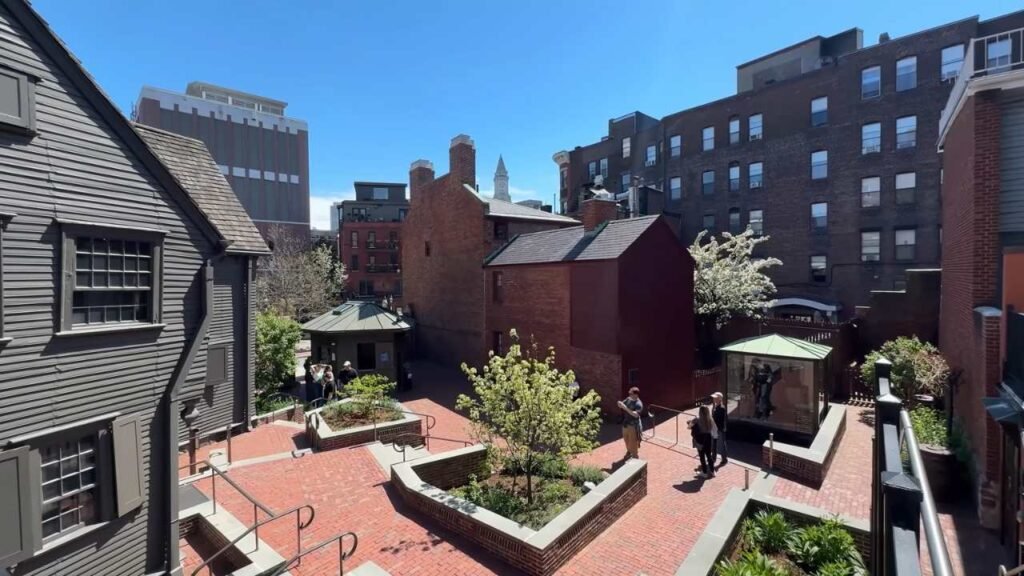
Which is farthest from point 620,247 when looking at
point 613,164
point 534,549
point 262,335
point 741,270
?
point 613,164

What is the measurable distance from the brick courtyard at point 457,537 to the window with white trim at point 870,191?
2035 cm

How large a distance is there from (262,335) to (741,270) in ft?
72.7

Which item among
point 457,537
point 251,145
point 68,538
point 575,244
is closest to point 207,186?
point 68,538

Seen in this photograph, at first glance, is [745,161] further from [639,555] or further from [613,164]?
[639,555]

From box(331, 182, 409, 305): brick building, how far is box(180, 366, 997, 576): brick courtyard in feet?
160

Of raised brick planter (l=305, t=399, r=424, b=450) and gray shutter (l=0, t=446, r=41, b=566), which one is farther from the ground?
gray shutter (l=0, t=446, r=41, b=566)

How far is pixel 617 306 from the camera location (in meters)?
16.7

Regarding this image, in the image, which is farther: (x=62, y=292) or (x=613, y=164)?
(x=613, y=164)

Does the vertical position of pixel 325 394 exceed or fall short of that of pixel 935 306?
it falls short

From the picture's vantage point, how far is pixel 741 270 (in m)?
23.8

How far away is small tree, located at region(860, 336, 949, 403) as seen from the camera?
1270 centimetres

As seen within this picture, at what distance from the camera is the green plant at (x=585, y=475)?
11.2 m

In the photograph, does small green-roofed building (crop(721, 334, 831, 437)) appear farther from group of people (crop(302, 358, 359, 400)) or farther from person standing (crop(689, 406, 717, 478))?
group of people (crop(302, 358, 359, 400))

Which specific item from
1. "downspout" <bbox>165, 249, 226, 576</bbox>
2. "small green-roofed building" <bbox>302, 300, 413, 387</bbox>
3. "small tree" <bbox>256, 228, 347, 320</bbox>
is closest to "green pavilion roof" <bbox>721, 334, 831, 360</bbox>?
"downspout" <bbox>165, 249, 226, 576</bbox>
